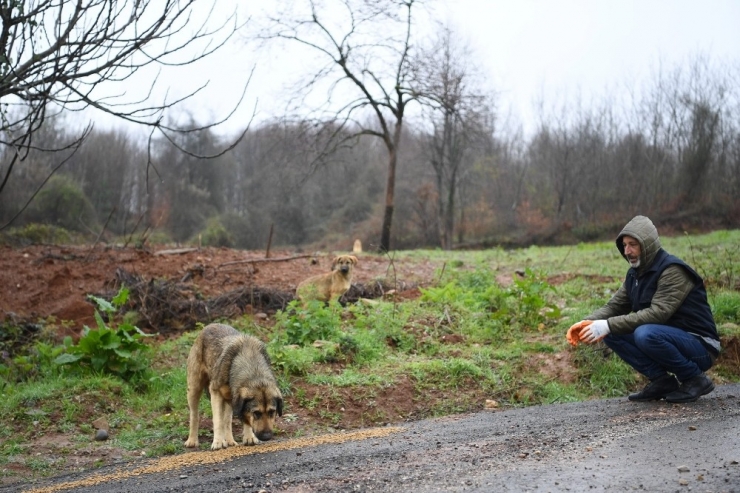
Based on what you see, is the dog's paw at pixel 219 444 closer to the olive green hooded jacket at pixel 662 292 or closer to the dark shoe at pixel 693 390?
the olive green hooded jacket at pixel 662 292

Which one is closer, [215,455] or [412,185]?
[215,455]

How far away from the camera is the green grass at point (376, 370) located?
7461 mm

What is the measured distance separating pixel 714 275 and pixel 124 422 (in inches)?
374

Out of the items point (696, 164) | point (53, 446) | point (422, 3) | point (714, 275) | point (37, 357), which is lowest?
point (53, 446)

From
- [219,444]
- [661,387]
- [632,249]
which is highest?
[632,249]

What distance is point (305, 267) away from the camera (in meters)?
15.7

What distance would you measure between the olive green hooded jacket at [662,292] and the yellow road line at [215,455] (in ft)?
8.03

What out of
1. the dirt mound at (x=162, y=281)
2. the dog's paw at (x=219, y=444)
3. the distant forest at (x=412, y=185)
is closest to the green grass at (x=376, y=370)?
the dog's paw at (x=219, y=444)

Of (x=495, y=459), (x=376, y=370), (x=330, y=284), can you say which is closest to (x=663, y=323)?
(x=495, y=459)

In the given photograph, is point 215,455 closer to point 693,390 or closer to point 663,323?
point 663,323

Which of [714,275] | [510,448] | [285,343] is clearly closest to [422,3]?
[714,275]

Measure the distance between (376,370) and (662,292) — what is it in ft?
11.9

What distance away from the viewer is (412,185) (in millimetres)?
46625

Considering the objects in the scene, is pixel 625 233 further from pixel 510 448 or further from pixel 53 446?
pixel 53 446
